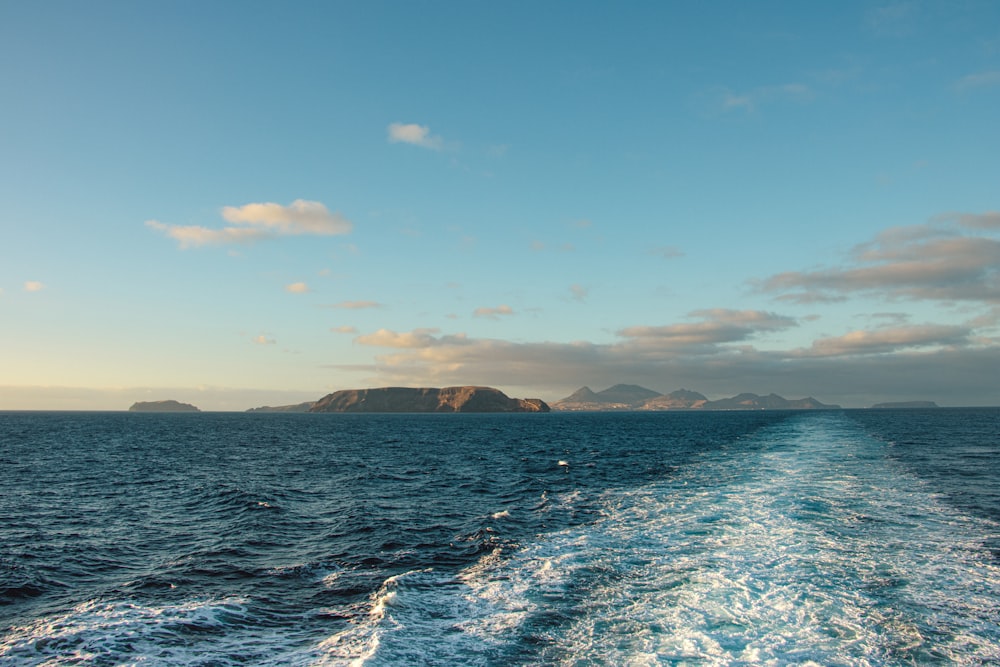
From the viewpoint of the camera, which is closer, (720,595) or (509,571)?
(720,595)

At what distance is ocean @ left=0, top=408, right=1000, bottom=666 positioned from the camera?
14.2 m

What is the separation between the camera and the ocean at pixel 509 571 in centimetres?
1422

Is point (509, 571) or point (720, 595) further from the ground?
point (720, 595)

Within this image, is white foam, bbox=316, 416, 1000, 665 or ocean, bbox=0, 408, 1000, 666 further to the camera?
ocean, bbox=0, 408, 1000, 666

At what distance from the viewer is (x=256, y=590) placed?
62.4ft

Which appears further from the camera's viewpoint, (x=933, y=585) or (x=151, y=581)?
(x=151, y=581)

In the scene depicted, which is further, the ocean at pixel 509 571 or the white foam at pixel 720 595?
the ocean at pixel 509 571

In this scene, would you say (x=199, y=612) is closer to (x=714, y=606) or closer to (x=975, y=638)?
(x=714, y=606)

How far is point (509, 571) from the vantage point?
68.2 ft

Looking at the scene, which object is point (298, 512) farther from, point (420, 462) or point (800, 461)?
point (800, 461)

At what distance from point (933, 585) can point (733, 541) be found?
23.8 ft

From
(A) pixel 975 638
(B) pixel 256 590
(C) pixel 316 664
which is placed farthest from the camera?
(B) pixel 256 590

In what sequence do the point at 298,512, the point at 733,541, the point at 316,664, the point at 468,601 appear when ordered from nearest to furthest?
the point at 316,664 < the point at 468,601 < the point at 733,541 < the point at 298,512

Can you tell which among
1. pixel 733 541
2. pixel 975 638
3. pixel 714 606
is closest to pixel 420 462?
pixel 733 541
